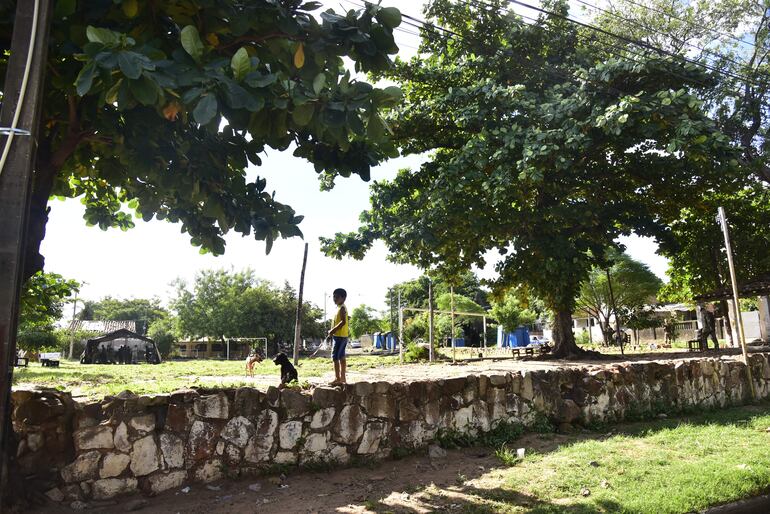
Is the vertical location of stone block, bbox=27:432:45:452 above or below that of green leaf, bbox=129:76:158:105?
below

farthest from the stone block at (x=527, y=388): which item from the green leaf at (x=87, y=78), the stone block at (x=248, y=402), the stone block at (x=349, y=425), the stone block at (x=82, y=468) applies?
the green leaf at (x=87, y=78)

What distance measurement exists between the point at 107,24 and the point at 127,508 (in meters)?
4.01

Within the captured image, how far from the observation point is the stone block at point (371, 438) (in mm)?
6066

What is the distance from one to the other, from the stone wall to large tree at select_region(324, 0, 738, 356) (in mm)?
6313

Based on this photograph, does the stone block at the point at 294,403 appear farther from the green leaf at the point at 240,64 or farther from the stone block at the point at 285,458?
the green leaf at the point at 240,64

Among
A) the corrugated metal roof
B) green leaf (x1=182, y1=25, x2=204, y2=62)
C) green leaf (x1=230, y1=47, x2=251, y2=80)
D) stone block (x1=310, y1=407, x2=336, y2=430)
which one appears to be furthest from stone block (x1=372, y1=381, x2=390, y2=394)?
the corrugated metal roof

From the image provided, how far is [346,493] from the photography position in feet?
16.9

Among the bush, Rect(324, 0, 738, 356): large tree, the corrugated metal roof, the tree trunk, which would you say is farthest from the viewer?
the corrugated metal roof

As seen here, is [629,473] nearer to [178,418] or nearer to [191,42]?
[178,418]

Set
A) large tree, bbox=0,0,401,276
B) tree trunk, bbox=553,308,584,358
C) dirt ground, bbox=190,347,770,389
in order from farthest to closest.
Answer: tree trunk, bbox=553,308,584,358 → dirt ground, bbox=190,347,770,389 → large tree, bbox=0,0,401,276

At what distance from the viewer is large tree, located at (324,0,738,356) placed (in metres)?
12.6

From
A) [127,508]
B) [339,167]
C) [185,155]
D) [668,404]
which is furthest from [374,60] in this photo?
[668,404]

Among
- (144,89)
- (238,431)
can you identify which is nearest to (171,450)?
(238,431)

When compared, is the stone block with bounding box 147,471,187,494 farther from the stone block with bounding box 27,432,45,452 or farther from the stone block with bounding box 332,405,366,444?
the stone block with bounding box 332,405,366,444
